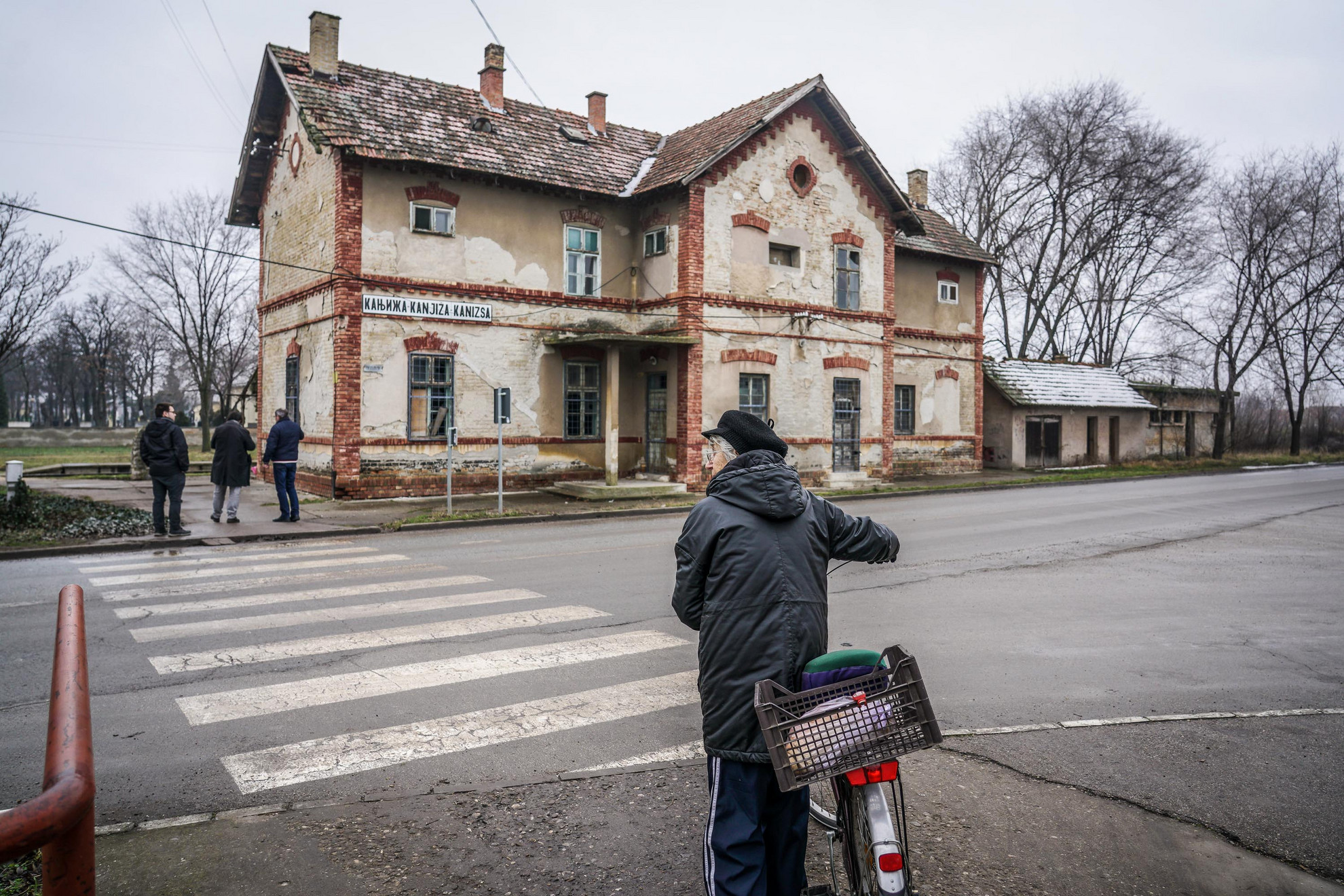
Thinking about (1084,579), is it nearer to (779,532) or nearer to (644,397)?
(779,532)

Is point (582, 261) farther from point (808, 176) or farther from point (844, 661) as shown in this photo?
point (844, 661)

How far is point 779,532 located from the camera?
309 centimetres

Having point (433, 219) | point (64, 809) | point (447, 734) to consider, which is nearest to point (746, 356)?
point (433, 219)

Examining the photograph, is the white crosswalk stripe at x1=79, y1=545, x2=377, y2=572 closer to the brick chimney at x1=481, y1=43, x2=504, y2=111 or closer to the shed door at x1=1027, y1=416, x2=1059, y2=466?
the brick chimney at x1=481, y1=43, x2=504, y2=111

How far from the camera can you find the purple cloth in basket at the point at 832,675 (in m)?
2.97

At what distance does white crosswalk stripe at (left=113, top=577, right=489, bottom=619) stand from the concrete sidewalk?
491cm

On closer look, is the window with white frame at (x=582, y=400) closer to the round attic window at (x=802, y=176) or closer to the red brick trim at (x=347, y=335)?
the red brick trim at (x=347, y=335)

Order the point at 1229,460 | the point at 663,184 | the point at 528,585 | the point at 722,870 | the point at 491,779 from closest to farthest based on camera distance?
the point at 722,870 → the point at 491,779 → the point at 528,585 → the point at 663,184 → the point at 1229,460

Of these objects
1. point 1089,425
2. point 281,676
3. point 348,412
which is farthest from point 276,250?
point 1089,425

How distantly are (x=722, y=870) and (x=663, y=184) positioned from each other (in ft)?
65.3

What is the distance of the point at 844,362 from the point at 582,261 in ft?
25.7

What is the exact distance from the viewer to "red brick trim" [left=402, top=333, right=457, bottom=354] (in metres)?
19.2

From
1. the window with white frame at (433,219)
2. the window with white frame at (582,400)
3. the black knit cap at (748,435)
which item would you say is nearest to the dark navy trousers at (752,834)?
the black knit cap at (748,435)

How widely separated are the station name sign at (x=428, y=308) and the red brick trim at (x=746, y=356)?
5.81m
